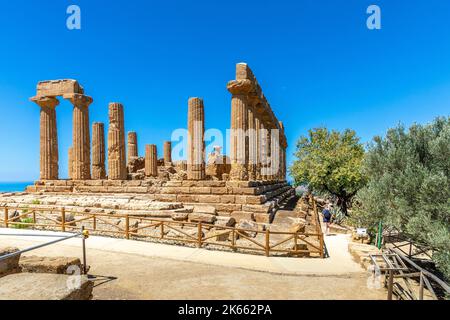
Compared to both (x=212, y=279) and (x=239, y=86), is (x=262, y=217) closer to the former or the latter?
(x=212, y=279)

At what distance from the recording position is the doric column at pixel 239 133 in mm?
16797

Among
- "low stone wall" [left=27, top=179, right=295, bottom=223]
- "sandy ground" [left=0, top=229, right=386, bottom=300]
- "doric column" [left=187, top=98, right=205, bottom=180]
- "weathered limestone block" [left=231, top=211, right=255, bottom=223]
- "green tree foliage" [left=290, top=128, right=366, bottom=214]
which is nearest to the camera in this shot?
"sandy ground" [left=0, top=229, right=386, bottom=300]

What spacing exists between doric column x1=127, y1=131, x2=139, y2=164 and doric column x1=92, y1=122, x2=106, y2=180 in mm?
9549

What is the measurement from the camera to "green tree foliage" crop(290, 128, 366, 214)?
79.7 feet

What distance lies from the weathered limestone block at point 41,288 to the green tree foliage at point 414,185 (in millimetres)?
7522

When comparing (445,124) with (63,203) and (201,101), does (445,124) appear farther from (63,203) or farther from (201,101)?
(63,203)

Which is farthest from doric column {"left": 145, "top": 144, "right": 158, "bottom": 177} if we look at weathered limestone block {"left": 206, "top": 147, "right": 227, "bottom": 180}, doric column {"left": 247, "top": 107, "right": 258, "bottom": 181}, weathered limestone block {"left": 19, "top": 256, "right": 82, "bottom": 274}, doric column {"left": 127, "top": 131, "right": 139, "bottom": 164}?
weathered limestone block {"left": 19, "top": 256, "right": 82, "bottom": 274}

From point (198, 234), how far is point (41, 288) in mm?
5698

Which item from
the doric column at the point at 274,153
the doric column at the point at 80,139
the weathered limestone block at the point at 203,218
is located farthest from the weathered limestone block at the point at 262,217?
the doric column at the point at 274,153

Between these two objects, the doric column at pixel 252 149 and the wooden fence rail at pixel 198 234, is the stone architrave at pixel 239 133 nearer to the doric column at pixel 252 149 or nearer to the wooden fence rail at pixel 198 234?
the doric column at pixel 252 149

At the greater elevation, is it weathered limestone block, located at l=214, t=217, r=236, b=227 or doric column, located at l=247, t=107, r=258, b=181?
doric column, located at l=247, t=107, r=258, b=181

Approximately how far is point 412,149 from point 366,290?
481cm

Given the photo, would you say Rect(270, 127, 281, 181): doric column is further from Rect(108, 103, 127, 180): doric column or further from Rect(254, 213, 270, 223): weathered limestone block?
Rect(254, 213, 270, 223): weathered limestone block
